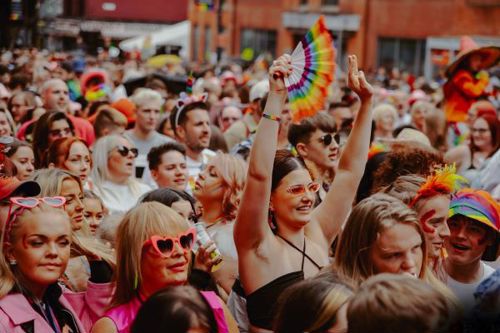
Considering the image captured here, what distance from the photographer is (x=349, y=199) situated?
15.9ft

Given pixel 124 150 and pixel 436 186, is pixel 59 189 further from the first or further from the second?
pixel 124 150

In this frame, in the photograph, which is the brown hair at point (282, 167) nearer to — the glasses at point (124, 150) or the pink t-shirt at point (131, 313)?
the pink t-shirt at point (131, 313)

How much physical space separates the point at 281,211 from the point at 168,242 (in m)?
0.67

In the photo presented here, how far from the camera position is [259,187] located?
13.7 ft

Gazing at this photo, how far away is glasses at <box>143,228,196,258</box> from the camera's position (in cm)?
403

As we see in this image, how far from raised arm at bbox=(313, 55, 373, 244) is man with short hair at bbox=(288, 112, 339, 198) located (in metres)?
2.15

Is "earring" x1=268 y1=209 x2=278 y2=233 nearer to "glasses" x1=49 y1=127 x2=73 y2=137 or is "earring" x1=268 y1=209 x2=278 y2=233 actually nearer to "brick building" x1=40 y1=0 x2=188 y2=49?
"glasses" x1=49 y1=127 x2=73 y2=137

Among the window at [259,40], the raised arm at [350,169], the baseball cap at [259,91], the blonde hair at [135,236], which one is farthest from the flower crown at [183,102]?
the window at [259,40]

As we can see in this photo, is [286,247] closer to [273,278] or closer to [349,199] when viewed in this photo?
[273,278]

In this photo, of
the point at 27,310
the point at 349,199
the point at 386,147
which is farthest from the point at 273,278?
the point at 386,147

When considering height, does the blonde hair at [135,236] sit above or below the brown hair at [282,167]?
below

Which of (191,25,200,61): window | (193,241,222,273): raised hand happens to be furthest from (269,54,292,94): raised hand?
(191,25,200,61): window

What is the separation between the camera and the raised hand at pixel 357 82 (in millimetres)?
4781

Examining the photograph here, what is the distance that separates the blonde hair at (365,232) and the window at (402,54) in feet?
106
